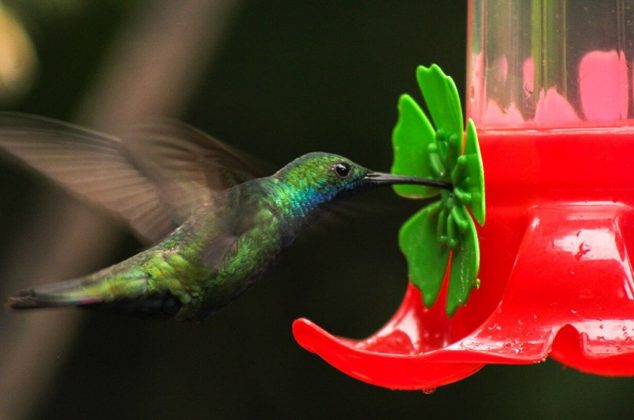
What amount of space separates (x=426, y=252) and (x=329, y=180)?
50 centimetres

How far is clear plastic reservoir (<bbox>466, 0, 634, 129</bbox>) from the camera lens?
2711 mm

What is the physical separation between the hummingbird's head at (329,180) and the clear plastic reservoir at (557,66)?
0.43 metres

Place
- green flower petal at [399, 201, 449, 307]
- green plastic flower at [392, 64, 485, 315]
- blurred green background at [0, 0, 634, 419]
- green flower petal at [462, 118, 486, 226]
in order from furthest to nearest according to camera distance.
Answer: blurred green background at [0, 0, 634, 419] < green flower petal at [399, 201, 449, 307] < green plastic flower at [392, 64, 485, 315] < green flower petal at [462, 118, 486, 226]

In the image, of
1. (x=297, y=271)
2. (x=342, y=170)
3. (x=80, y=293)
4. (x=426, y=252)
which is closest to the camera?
(x=80, y=293)

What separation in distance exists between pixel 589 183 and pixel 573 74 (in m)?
0.38

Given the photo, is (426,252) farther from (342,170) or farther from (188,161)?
(188,161)

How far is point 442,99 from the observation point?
2.83 metres

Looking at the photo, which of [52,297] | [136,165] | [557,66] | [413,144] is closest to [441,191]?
[413,144]

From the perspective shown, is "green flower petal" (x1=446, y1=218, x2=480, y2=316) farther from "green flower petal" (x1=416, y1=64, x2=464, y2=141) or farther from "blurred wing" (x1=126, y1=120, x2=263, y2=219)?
"blurred wing" (x1=126, y1=120, x2=263, y2=219)

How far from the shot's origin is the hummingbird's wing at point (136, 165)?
2.65 metres

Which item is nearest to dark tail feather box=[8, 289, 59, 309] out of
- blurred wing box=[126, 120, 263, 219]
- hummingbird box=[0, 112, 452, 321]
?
hummingbird box=[0, 112, 452, 321]

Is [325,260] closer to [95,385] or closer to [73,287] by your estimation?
[95,385]

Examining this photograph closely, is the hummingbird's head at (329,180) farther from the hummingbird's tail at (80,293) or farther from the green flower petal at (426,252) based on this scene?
the hummingbird's tail at (80,293)

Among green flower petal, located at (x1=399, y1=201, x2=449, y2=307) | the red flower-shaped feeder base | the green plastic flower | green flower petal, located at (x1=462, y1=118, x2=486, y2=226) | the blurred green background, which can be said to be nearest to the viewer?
the red flower-shaped feeder base
